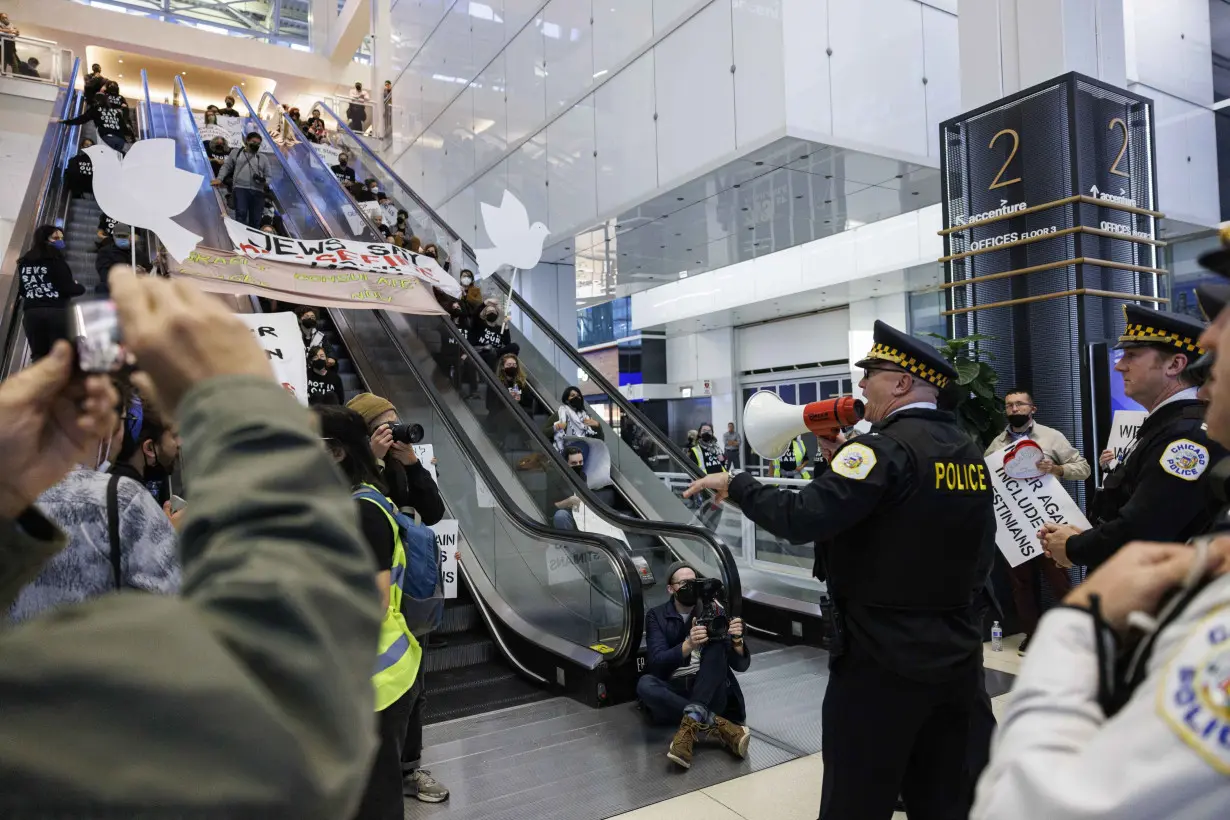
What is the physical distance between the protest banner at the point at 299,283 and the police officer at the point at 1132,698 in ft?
19.6

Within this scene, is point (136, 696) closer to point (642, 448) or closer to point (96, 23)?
point (642, 448)

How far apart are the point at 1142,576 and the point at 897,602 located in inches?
66.7

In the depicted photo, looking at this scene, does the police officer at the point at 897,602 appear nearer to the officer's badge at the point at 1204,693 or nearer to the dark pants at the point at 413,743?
the officer's badge at the point at 1204,693

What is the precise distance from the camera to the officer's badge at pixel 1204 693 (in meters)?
0.71

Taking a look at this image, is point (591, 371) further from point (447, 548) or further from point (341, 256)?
point (447, 548)

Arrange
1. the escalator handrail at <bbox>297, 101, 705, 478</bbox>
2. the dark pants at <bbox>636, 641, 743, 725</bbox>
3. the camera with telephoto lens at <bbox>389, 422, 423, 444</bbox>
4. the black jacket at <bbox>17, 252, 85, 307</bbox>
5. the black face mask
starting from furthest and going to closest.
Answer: the escalator handrail at <bbox>297, 101, 705, 478</bbox> → the black jacket at <bbox>17, 252, 85, 307</bbox> → the black face mask → the dark pants at <bbox>636, 641, 743, 725</bbox> → the camera with telephoto lens at <bbox>389, 422, 423, 444</bbox>

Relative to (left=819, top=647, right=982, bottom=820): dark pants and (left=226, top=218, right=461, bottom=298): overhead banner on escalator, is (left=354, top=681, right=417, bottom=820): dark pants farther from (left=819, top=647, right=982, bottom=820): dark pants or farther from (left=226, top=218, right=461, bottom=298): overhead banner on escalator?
(left=226, top=218, right=461, bottom=298): overhead banner on escalator

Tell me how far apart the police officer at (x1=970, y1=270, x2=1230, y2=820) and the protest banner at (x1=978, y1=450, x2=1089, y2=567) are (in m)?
4.03

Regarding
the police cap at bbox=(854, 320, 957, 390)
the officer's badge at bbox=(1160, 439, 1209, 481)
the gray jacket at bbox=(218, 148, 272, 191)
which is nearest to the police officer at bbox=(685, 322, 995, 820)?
the police cap at bbox=(854, 320, 957, 390)

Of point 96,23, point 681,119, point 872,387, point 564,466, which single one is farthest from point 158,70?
point 872,387

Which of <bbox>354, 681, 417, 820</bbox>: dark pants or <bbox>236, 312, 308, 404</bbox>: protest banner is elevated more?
<bbox>236, 312, 308, 404</bbox>: protest banner

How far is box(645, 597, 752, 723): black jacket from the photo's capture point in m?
4.59

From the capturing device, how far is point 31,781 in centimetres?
49

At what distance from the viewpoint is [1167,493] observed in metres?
2.58
